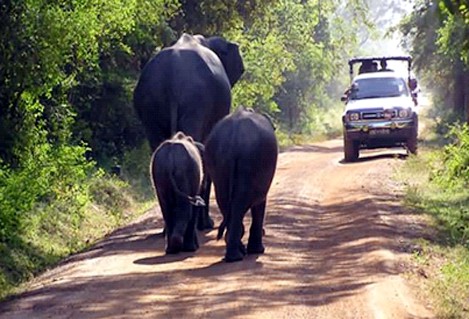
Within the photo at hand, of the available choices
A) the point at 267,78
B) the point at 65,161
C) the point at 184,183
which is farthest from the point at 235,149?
the point at 267,78

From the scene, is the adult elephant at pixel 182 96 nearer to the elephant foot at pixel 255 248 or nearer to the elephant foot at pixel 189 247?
the elephant foot at pixel 189 247

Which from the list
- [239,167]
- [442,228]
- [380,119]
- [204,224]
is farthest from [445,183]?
[239,167]

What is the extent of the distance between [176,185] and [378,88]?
16749 millimetres

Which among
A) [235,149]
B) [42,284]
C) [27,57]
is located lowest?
[42,284]

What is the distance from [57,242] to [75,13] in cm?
321

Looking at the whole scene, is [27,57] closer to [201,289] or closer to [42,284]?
[42,284]

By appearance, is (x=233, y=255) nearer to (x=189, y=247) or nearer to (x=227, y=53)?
(x=189, y=247)

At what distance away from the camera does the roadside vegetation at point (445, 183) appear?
1041cm

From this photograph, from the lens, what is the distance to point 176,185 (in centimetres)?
1386

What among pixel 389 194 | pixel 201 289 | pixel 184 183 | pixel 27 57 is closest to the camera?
pixel 201 289

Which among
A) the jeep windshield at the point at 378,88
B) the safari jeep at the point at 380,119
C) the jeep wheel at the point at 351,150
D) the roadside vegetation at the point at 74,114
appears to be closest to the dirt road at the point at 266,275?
the roadside vegetation at the point at 74,114

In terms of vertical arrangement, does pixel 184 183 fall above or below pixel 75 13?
below

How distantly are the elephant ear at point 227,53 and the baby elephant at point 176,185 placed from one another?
548cm

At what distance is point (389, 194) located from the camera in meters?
20.4
